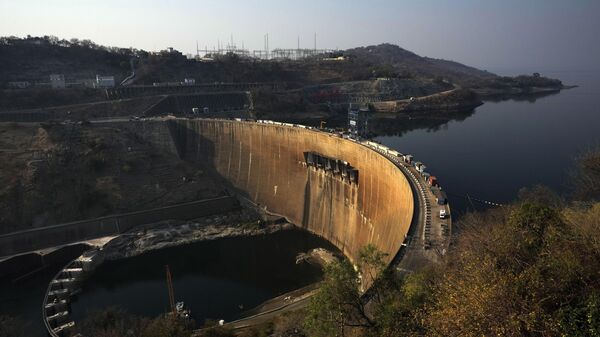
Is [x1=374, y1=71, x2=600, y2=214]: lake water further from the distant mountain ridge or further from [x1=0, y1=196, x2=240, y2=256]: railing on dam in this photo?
the distant mountain ridge

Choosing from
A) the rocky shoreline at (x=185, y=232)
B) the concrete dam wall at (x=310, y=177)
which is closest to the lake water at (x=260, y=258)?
the rocky shoreline at (x=185, y=232)

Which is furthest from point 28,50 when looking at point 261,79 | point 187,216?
point 187,216

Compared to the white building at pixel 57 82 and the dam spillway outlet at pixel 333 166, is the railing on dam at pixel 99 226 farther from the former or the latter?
the white building at pixel 57 82

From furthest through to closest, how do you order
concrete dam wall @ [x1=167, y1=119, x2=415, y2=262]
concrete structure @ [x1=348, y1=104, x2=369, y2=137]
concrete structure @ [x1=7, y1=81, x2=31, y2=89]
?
concrete structure @ [x1=7, y1=81, x2=31, y2=89] < concrete structure @ [x1=348, y1=104, x2=369, y2=137] < concrete dam wall @ [x1=167, y1=119, x2=415, y2=262]

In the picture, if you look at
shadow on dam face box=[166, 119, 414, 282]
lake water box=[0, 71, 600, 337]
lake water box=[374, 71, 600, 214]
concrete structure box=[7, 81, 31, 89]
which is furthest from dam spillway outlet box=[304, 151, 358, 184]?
concrete structure box=[7, 81, 31, 89]

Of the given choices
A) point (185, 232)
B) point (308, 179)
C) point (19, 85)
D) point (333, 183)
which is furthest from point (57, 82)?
point (333, 183)

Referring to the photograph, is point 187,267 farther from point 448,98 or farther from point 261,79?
point 448,98
